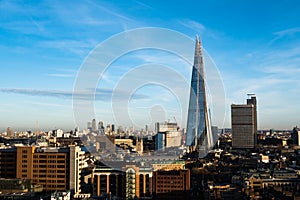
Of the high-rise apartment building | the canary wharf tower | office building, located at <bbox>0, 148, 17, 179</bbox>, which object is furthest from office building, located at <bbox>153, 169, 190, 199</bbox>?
the canary wharf tower

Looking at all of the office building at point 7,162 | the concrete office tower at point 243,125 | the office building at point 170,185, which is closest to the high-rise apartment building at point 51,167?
the office building at point 7,162

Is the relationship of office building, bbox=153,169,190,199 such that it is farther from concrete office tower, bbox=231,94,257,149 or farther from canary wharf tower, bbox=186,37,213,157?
concrete office tower, bbox=231,94,257,149

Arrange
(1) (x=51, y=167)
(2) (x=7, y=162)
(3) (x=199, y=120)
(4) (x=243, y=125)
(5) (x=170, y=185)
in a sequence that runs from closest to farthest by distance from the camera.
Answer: (5) (x=170, y=185) → (1) (x=51, y=167) → (2) (x=7, y=162) → (3) (x=199, y=120) → (4) (x=243, y=125)

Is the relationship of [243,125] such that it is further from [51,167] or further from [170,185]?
[51,167]

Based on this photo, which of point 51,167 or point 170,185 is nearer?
point 170,185

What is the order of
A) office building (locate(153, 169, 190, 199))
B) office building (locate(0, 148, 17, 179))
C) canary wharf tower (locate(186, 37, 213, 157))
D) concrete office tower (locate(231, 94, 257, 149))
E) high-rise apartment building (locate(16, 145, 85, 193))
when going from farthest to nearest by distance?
concrete office tower (locate(231, 94, 257, 149)), canary wharf tower (locate(186, 37, 213, 157)), office building (locate(0, 148, 17, 179)), high-rise apartment building (locate(16, 145, 85, 193)), office building (locate(153, 169, 190, 199))

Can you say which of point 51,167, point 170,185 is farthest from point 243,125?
point 51,167

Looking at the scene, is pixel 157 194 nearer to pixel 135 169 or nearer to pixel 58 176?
pixel 135 169

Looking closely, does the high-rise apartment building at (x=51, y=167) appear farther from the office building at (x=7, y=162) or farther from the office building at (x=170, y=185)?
the office building at (x=170, y=185)

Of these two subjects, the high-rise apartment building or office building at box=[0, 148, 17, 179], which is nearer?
the high-rise apartment building

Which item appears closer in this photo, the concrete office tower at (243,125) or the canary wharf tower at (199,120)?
the canary wharf tower at (199,120)
